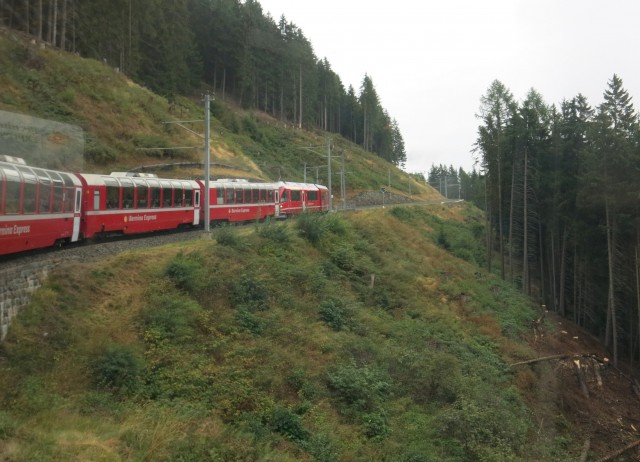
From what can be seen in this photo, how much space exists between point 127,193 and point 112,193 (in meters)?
0.91

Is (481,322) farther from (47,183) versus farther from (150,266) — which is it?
(47,183)

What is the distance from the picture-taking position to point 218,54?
64.7 metres

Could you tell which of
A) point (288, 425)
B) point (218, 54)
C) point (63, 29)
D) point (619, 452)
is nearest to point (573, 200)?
point (619, 452)

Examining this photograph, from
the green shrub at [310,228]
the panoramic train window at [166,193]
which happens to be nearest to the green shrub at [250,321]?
the green shrub at [310,228]

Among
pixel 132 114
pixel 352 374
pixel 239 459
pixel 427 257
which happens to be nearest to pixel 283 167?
pixel 132 114

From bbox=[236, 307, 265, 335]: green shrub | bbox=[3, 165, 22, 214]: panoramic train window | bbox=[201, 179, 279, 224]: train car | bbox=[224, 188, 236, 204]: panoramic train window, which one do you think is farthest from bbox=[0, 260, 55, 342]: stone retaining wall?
bbox=[224, 188, 236, 204]: panoramic train window

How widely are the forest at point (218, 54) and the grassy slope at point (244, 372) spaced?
64.0ft

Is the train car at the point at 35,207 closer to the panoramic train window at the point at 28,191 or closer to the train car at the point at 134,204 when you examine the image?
the panoramic train window at the point at 28,191

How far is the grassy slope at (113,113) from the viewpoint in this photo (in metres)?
31.5

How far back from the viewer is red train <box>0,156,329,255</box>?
13234 mm

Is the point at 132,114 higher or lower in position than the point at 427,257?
higher

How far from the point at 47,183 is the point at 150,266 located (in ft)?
12.8

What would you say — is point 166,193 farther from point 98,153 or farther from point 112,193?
point 98,153

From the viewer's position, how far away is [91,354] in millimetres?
11109
